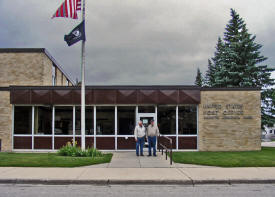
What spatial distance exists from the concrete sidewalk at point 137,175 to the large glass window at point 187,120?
239 inches

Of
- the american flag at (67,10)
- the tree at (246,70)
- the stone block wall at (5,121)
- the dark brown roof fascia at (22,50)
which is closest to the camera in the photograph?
the american flag at (67,10)

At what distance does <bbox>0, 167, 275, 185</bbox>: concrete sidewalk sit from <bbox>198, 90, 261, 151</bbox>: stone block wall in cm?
593

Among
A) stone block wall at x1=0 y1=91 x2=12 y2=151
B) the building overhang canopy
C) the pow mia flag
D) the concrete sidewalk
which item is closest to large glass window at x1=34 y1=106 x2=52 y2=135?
the building overhang canopy

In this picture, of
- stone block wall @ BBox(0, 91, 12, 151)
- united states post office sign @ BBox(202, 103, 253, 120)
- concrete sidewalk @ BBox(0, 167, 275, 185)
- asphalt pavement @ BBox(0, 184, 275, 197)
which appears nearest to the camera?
asphalt pavement @ BBox(0, 184, 275, 197)

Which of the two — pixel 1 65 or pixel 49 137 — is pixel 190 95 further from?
pixel 1 65

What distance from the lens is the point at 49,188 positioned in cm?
802

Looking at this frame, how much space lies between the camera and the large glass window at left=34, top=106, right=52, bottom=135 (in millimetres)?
16641

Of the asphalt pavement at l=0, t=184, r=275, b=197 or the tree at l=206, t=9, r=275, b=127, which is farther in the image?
the tree at l=206, t=9, r=275, b=127

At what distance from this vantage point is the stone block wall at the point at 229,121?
54.0 ft

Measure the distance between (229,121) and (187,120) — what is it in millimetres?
2390

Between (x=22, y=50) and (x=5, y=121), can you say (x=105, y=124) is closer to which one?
(x=5, y=121)

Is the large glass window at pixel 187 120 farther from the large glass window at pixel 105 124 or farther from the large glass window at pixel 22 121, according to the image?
the large glass window at pixel 22 121

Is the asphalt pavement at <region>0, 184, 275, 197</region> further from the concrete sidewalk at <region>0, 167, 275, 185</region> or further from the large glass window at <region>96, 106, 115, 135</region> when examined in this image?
the large glass window at <region>96, 106, 115, 135</region>

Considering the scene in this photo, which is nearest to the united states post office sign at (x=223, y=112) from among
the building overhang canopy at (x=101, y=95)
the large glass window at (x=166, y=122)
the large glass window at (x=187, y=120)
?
the large glass window at (x=187, y=120)
